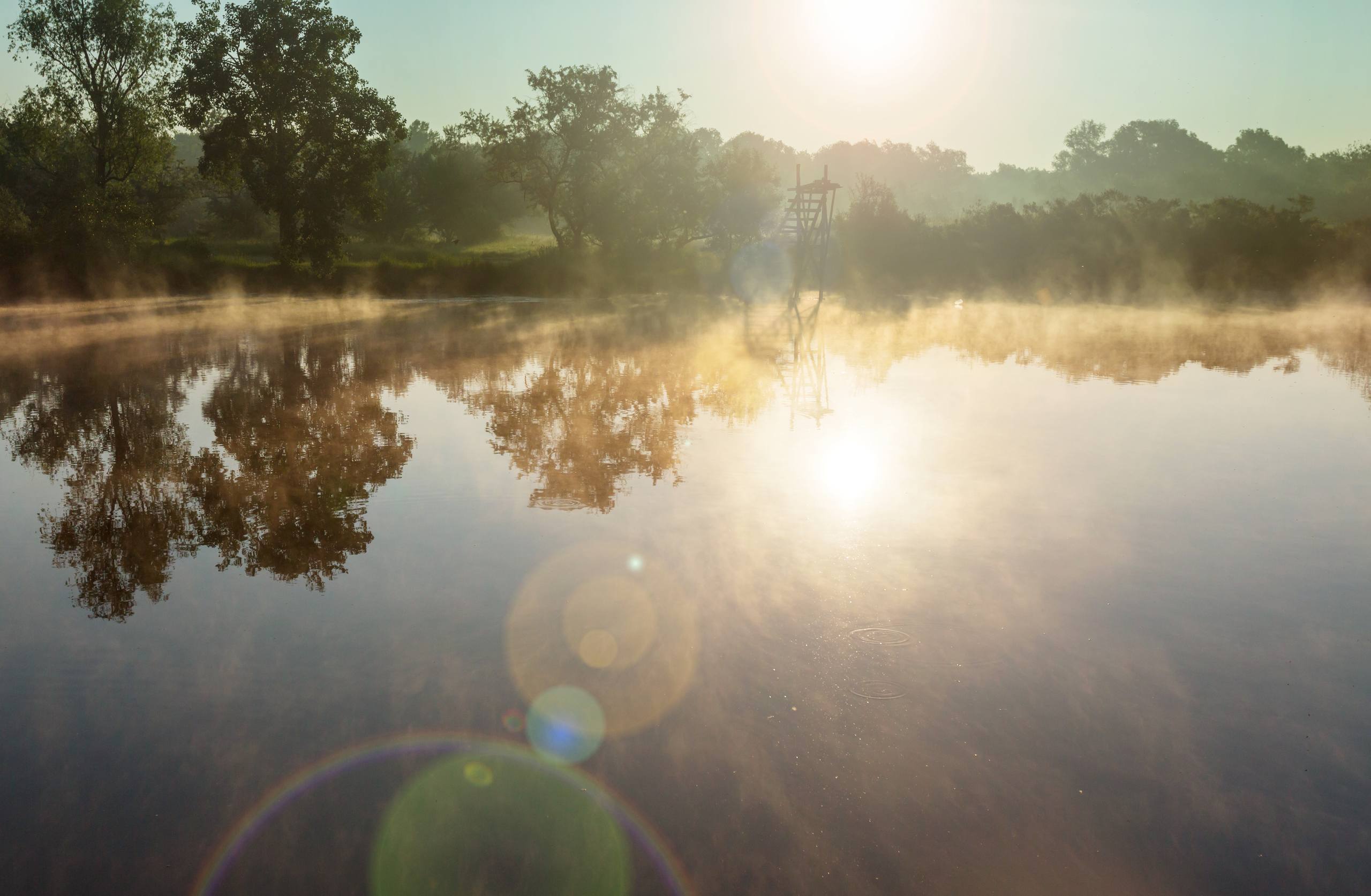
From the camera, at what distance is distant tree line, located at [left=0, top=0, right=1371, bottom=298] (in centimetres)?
3600

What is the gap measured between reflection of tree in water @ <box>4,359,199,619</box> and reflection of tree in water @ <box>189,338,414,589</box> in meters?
0.32

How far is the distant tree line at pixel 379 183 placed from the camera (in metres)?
36.0

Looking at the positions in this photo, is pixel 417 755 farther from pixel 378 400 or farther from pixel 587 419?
pixel 378 400

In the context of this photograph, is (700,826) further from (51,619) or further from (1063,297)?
(1063,297)

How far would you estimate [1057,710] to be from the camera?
170 inches

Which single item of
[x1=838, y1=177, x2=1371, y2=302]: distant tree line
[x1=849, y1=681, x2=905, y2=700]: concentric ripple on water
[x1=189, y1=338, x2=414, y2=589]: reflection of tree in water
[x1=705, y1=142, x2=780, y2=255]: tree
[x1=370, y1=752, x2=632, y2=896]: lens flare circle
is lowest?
[x1=370, y1=752, x2=632, y2=896]: lens flare circle

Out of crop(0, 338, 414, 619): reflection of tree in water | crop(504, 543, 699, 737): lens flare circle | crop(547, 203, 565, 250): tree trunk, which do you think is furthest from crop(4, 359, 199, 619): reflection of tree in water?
crop(547, 203, 565, 250): tree trunk

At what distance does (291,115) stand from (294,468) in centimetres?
3331

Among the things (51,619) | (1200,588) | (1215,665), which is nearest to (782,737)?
(1215,665)

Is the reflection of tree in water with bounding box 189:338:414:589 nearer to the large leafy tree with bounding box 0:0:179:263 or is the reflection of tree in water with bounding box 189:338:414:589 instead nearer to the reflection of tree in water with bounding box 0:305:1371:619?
the reflection of tree in water with bounding box 0:305:1371:619

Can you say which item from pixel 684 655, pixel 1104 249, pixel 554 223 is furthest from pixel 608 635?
pixel 554 223

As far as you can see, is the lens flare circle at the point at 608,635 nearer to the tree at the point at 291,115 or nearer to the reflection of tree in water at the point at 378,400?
the reflection of tree in water at the point at 378,400

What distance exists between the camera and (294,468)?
9.05 m

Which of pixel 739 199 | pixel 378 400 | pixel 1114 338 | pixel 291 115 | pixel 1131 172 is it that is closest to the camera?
pixel 378 400
